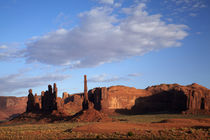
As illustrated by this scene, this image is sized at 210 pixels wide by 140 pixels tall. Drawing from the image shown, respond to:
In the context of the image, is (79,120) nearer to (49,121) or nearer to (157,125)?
(49,121)

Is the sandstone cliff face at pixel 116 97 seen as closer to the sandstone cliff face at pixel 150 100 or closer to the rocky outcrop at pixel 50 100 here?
the sandstone cliff face at pixel 150 100

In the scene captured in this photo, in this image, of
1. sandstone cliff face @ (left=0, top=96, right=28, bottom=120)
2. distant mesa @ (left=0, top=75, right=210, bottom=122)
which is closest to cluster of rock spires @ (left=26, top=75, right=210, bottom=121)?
distant mesa @ (left=0, top=75, right=210, bottom=122)

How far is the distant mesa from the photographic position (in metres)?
75.8

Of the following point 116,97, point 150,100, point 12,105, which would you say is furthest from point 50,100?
point 12,105

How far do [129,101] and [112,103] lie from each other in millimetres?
12612

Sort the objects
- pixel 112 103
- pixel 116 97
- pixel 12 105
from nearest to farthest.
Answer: pixel 112 103
pixel 116 97
pixel 12 105

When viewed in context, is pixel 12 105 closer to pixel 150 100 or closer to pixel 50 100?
A: pixel 150 100

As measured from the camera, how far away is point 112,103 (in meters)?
134

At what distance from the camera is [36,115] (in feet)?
270

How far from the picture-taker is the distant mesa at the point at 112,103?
75750mm

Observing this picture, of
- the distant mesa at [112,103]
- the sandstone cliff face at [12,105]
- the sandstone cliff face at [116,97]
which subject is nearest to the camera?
the distant mesa at [112,103]

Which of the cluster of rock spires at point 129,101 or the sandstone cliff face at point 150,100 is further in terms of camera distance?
the sandstone cliff face at point 150,100

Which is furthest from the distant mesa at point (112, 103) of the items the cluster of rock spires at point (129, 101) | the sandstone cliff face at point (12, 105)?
the sandstone cliff face at point (12, 105)

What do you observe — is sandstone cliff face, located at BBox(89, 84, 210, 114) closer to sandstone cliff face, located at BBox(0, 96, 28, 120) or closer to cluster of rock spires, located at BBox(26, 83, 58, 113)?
cluster of rock spires, located at BBox(26, 83, 58, 113)
